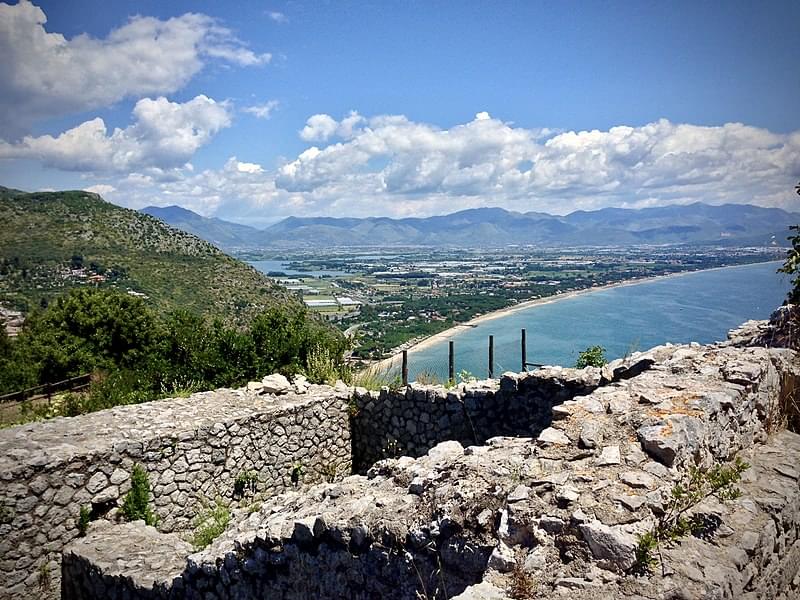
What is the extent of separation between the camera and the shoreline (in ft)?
42.8

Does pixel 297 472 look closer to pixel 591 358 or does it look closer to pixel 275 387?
pixel 275 387

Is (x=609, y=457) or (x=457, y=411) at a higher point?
(x=609, y=457)

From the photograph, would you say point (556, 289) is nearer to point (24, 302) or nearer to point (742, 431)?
point (24, 302)

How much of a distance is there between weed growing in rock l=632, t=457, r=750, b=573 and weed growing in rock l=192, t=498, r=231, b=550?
5.58 meters

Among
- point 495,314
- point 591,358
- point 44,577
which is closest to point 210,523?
point 44,577

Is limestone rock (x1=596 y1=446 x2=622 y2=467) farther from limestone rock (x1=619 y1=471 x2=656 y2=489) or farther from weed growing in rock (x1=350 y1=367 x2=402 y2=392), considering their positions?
weed growing in rock (x1=350 y1=367 x2=402 y2=392)

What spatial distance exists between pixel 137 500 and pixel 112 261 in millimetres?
41067

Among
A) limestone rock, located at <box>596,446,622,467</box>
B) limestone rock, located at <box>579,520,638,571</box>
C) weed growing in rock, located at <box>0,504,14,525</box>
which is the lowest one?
weed growing in rock, located at <box>0,504,14,525</box>

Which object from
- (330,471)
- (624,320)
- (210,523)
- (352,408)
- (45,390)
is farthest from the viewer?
(624,320)

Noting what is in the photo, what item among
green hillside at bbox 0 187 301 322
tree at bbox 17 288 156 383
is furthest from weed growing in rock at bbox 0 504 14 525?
green hillside at bbox 0 187 301 322

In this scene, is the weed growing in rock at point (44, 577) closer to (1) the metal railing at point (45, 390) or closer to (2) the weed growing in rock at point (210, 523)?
(2) the weed growing in rock at point (210, 523)

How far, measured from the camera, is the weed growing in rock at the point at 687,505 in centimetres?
282

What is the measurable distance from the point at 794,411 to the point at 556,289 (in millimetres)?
68798

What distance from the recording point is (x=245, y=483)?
337 inches
